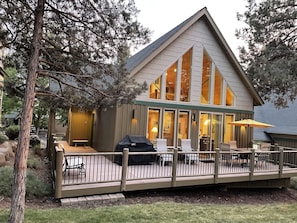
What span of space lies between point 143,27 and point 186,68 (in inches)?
234

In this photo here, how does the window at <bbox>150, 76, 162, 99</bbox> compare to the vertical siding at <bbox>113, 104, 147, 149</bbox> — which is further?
the window at <bbox>150, 76, 162, 99</bbox>

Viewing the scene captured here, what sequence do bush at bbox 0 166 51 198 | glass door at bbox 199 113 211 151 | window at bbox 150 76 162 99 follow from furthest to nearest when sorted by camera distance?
glass door at bbox 199 113 211 151 < window at bbox 150 76 162 99 < bush at bbox 0 166 51 198

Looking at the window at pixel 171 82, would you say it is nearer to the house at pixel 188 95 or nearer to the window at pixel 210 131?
the house at pixel 188 95

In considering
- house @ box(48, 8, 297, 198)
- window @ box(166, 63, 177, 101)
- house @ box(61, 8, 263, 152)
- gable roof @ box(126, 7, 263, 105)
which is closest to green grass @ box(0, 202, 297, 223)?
house @ box(48, 8, 297, 198)

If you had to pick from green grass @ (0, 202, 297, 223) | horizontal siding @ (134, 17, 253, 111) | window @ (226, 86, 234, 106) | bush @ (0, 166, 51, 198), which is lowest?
green grass @ (0, 202, 297, 223)

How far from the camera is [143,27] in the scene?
6.27 m

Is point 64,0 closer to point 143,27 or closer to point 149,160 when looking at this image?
point 143,27

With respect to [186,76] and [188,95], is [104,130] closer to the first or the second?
[188,95]

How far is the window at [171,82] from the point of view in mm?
11516

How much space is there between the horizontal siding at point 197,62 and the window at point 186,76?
187 millimetres

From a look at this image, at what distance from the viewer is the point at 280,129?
18516 millimetres

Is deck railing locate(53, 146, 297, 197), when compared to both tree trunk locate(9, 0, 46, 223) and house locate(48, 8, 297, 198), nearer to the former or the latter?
house locate(48, 8, 297, 198)

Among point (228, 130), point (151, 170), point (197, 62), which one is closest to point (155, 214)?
point (151, 170)

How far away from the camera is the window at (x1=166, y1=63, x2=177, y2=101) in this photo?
1152 centimetres
